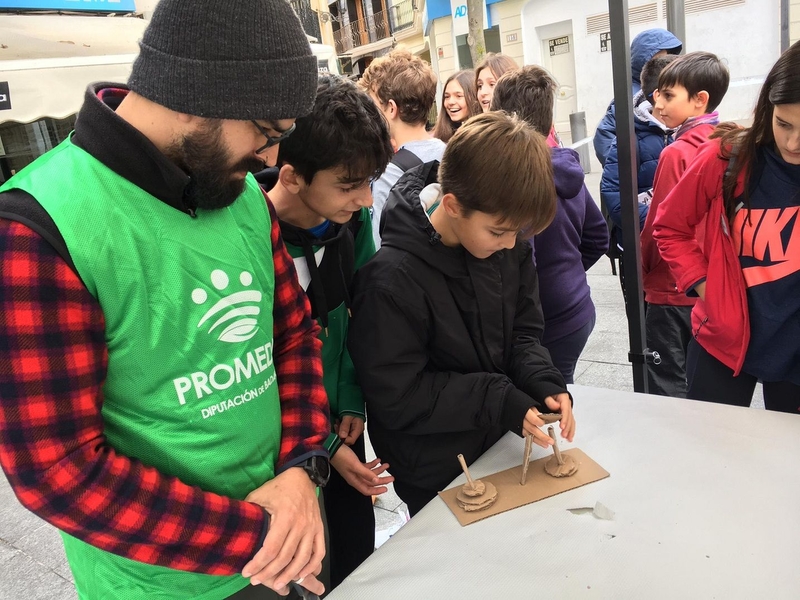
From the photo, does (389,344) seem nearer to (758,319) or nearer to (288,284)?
(288,284)

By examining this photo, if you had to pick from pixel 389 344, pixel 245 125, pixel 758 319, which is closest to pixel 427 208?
pixel 389 344

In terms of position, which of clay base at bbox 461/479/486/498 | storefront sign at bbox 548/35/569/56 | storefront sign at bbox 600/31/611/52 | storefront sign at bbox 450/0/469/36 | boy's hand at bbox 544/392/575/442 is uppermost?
storefront sign at bbox 450/0/469/36

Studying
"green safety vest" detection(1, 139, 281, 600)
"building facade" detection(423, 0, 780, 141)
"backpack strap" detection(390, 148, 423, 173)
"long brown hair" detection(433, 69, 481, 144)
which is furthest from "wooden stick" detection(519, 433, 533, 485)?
"building facade" detection(423, 0, 780, 141)

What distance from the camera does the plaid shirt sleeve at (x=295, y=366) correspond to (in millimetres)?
1064

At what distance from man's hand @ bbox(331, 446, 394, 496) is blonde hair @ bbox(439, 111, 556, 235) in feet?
2.07

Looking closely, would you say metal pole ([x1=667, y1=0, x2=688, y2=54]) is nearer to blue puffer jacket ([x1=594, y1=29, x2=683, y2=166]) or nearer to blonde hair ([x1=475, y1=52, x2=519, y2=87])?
blue puffer jacket ([x1=594, y1=29, x2=683, y2=166])

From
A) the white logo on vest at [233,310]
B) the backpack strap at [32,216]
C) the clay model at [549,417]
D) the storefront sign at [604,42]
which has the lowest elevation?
the clay model at [549,417]

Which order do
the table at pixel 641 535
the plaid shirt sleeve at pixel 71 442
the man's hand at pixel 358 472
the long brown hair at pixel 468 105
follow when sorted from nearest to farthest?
1. the plaid shirt sleeve at pixel 71 442
2. the table at pixel 641 535
3. the man's hand at pixel 358 472
4. the long brown hair at pixel 468 105

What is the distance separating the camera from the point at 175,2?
820 mm

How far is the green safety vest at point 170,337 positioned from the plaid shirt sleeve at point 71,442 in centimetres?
3

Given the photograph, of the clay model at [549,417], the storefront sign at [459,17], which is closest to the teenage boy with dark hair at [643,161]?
the clay model at [549,417]

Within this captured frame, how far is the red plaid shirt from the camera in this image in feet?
2.35

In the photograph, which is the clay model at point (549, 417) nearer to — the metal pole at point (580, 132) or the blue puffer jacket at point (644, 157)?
the blue puffer jacket at point (644, 157)

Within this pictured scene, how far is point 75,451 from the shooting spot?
756mm
